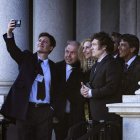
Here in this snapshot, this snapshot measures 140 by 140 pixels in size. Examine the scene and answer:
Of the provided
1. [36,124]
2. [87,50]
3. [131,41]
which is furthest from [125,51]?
[36,124]

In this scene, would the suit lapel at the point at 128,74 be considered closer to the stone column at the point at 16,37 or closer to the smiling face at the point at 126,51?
the smiling face at the point at 126,51

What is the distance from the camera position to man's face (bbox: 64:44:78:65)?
8.34 metres

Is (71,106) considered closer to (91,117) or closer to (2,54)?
(91,117)

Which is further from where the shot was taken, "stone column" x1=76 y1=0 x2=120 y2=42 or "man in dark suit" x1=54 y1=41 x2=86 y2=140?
"stone column" x1=76 y1=0 x2=120 y2=42

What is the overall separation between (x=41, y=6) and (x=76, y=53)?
3077 mm

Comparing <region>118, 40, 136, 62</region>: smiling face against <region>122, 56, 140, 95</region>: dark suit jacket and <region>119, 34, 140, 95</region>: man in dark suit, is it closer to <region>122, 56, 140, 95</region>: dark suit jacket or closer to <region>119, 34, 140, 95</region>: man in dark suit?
<region>119, 34, 140, 95</region>: man in dark suit

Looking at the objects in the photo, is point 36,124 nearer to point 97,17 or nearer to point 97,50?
point 97,50

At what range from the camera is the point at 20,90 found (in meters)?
7.46

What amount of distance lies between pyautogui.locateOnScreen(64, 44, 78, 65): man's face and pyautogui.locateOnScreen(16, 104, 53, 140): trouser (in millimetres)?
1286

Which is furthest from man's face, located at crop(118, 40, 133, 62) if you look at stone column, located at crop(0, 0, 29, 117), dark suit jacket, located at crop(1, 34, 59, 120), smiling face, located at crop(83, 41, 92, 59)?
stone column, located at crop(0, 0, 29, 117)

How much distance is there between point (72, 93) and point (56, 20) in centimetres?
330

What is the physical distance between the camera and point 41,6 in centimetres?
1102

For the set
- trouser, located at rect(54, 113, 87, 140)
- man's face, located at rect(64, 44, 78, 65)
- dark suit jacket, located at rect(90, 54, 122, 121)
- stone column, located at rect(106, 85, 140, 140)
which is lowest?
trouser, located at rect(54, 113, 87, 140)

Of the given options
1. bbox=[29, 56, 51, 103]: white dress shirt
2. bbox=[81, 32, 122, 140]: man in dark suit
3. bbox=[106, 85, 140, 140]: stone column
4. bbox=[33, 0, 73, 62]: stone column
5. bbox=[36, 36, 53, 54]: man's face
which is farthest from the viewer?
bbox=[33, 0, 73, 62]: stone column
